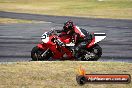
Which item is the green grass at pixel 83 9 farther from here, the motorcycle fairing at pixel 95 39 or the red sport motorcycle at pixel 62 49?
the red sport motorcycle at pixel 62 49

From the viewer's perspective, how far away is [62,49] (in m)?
16.6

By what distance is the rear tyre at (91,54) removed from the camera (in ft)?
54.0

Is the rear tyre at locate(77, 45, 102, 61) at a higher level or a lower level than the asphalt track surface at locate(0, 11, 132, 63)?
higher

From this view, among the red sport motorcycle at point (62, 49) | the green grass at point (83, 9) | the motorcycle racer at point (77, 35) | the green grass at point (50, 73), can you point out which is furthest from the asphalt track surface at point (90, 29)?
the green grass at point (83, 9)

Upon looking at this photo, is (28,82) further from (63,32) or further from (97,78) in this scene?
(63,32)

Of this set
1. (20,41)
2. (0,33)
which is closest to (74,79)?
(20,41)

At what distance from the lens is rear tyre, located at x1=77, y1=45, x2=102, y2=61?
16469mm

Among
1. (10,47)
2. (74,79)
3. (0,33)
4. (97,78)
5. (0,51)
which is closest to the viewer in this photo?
(97,78)

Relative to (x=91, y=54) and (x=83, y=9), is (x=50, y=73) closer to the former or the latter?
(x=91, y=54)

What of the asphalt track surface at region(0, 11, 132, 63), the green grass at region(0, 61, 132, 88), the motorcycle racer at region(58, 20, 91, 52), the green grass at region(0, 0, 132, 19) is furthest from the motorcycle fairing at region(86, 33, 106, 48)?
the green grass at region(0, 0, 132, 19)

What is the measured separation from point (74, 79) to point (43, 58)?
194 inches

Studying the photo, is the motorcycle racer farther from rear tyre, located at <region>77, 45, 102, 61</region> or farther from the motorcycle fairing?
rear tyre, located at <region>77, 45, 102, 61</region>

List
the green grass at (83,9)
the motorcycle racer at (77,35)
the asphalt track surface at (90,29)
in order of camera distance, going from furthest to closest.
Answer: the green grass at (83,9) → the asphalt track surface at (90,29) → the motorcycle racer at (77,35)

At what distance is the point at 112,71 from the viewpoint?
1302 cm
